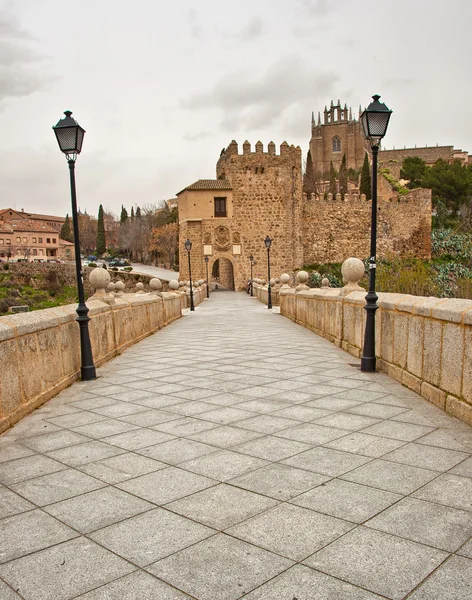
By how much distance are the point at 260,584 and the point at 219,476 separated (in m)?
1.15

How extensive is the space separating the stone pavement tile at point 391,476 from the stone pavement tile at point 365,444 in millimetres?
224

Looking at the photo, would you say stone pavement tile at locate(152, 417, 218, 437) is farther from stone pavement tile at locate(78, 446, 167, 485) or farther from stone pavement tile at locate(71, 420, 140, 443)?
stone pavement tile at locate(78, 446, 167, 485)

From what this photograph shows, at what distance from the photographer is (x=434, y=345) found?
4.90 metres

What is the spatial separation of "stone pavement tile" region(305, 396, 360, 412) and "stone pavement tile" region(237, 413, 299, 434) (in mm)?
561

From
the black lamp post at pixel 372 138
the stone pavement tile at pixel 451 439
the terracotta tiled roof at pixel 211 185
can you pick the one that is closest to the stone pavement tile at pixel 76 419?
the stone pavement tile at pixel 451 439

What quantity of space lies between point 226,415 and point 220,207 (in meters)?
37.6

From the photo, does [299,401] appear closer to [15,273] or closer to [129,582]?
[129,582]

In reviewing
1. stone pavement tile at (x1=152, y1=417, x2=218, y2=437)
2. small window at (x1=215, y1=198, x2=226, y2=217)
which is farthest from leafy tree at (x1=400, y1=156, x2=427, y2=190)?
stone pavement tile at (x1=152, y1=417, x2=218, y2=437)

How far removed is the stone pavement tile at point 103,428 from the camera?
426 cm

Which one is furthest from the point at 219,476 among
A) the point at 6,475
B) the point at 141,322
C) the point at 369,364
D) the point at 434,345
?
the point at 141,322

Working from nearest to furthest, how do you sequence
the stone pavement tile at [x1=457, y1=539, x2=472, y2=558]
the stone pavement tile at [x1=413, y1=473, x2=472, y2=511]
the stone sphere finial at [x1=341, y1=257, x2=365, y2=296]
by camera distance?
the stone pavement tile at [x1=457, y1=539, x2=472, y2=558] < the stone pavement tile at [x1=413, y1=473, x2=472, y2=511] < the stone sphere finial at [x1=341, y1=257, x2=365, y2=296]

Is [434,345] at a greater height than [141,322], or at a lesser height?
greater

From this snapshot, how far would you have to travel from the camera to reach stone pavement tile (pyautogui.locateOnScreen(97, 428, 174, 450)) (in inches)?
155

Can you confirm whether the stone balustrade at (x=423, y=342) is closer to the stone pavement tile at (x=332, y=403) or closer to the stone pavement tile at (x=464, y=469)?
the stone pavement tile at (x=332, y=403)
